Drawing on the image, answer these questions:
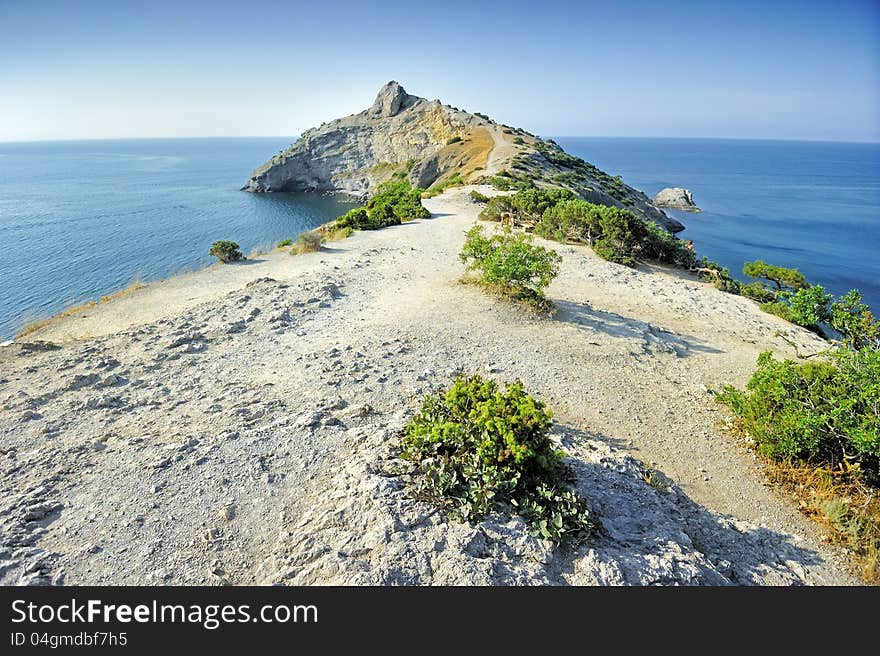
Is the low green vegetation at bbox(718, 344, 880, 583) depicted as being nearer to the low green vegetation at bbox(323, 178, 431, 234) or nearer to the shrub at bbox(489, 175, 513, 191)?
the low green vegetation at bbox(323, 178, 431, 234)

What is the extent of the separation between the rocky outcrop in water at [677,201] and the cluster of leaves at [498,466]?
65096mm

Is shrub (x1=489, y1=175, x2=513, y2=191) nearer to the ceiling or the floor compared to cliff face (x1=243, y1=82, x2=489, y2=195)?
nearer to the floor

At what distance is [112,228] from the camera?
39656mm

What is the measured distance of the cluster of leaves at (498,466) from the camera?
5.05m

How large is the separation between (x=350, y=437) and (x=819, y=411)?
7.23 meters

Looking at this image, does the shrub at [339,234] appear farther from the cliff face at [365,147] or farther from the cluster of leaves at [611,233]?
the cliff face at [365,147]

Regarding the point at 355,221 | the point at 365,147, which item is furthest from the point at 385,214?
the point at 365,147

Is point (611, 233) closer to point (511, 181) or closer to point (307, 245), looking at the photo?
point (307, 245)

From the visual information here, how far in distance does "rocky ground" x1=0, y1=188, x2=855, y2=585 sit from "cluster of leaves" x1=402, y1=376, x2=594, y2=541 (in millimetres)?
241

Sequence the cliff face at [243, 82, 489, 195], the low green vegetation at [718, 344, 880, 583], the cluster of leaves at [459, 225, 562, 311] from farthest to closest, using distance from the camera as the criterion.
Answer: the cliff face at [243, 82, 489, 195] < the cluster of leaves at [459, 225, 562, 311] < the low green vegetation at [718, 344, 880, 583]

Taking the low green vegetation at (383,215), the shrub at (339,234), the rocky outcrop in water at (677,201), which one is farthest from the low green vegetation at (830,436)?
the rocky outcrop in water at (677,201)

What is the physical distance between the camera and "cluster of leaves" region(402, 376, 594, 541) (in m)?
5.05

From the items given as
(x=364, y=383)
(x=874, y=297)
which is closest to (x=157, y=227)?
(x=364, y=383)

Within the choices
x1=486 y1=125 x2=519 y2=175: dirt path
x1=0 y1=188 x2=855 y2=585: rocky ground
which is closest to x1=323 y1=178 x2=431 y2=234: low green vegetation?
x1=0 y1=188 x2=855 y2=585: rocky ground
